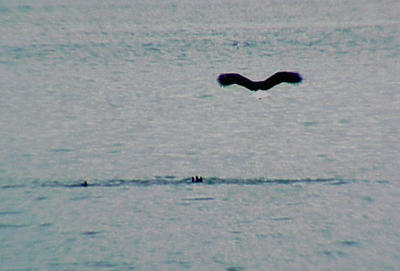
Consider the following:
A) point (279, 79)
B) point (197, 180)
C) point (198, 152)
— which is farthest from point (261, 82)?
point (197, 180)

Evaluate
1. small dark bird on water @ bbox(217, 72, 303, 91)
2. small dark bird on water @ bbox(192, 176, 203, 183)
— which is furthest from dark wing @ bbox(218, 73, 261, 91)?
small dark bird on water @ bbox(192, 176, 203, 183)

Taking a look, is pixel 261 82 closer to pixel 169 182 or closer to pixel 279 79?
pixel 279 79

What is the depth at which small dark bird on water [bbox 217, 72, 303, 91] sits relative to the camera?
1691 millimetres

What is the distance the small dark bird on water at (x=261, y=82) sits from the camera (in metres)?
1.69

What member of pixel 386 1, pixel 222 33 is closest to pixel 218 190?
pixel 222 33

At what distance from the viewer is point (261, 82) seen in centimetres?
181

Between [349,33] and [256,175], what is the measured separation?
1.60m

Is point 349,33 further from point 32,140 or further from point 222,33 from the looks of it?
point 32,140

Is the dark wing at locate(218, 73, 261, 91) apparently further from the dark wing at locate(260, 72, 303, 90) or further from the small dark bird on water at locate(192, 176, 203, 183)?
the small dark bird on water at locate(192, 176, 203, 183)

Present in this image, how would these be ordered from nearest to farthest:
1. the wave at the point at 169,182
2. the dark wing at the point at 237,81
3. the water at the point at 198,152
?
the water at the point at 198,152 → the wave at the point at 169,182 → the dark wing at the point at 237,81

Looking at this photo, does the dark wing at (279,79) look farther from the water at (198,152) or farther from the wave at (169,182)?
the wave at (169,182)

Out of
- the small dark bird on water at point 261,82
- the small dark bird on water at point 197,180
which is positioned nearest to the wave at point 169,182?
the small dark bird on water at point 197,180

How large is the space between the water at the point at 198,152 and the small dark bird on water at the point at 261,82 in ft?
0.11

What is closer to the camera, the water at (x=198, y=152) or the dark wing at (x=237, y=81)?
the water at (x=198, y=152)
